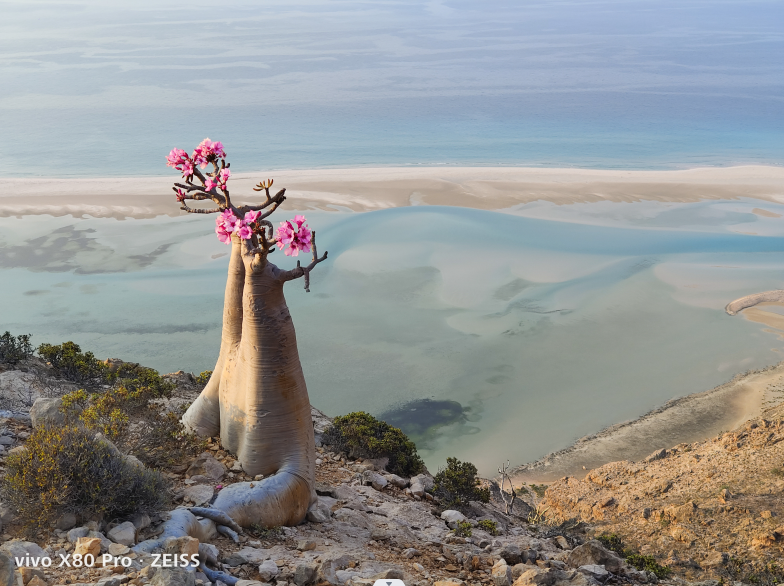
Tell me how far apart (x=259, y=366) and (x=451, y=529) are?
4417 mm

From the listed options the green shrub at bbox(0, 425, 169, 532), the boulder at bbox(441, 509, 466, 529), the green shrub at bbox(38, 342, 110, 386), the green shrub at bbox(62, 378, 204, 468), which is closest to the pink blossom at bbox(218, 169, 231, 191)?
the green shrub at bbox(62, 378, 204, 468)

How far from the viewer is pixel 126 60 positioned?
357 feet

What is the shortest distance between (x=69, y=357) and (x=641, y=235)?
104ft

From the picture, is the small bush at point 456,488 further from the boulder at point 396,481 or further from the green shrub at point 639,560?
the green shrub at point 639,560

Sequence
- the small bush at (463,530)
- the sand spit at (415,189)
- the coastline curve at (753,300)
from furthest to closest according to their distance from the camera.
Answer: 1. the sand spit at (415,189)
2. the coastline curve at (753,300)
3. the small bush at (463,530)

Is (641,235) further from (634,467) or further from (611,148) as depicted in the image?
(611,148)

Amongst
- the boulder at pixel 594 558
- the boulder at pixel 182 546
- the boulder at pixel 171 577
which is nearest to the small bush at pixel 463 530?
the boulder at pixel 594 558

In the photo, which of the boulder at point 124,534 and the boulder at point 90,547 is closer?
the boulder at point 90,547

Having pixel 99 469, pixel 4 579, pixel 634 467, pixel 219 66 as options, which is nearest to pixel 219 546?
pixel 99 469

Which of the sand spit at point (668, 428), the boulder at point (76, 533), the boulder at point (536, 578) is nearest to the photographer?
the boulder at point (76, 533)

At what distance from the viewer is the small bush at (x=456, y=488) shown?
45.8ft

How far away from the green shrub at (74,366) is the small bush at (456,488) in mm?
7686

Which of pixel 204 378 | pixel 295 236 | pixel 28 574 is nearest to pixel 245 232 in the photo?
pixel 295 236

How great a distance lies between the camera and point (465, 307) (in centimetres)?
3023
